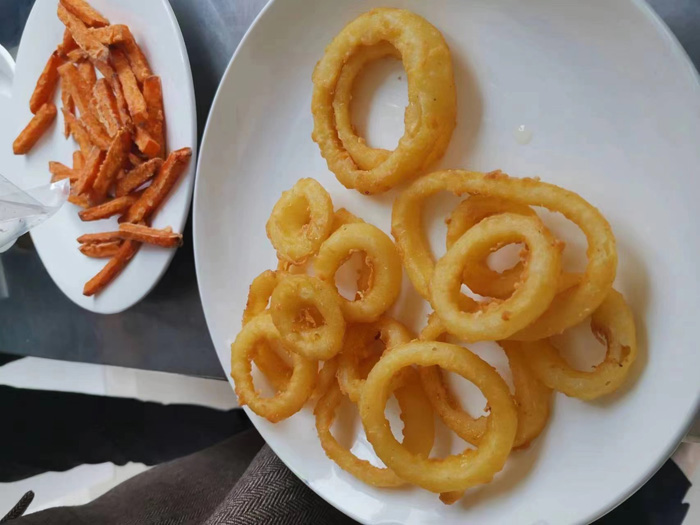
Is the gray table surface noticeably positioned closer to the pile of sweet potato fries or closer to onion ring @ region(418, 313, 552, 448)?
the pile of sweet potato fries

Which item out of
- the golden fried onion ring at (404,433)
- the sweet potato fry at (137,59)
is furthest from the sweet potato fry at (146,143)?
the golden fried onion ring at (404,433)

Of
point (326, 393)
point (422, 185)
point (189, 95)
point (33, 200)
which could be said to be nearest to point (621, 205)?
point (422, 185)

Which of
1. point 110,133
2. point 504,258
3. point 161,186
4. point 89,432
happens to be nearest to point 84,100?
point 110,133

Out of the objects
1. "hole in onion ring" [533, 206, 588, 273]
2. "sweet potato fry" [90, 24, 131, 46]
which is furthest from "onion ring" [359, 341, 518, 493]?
"sweet potato fry" [90, 24, 131, 46]

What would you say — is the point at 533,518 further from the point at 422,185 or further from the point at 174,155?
the point at 174,155

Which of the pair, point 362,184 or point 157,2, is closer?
point 362,184

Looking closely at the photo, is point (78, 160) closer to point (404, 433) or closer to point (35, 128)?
point (35, 128)

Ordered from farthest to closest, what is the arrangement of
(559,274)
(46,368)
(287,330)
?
(46,368) → (287,330) → (559,274)
